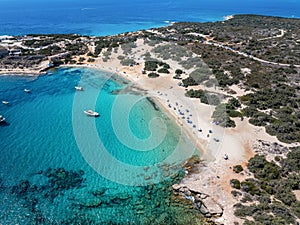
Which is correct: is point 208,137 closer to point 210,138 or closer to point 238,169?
point 210,138

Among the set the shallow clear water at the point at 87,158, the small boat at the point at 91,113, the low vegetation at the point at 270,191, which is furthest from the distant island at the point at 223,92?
the small boat at the point at 91,113

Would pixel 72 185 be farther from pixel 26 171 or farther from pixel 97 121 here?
pixel 97 121

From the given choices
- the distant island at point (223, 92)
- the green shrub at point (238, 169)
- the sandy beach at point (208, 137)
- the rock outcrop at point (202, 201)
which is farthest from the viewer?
the green shrub at point (238, 169)

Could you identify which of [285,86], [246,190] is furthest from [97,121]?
[285,86]

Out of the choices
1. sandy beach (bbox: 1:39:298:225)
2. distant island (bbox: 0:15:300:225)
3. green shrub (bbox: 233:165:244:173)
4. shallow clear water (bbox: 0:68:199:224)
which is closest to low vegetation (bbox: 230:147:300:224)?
distant island (bbox: 0:15:300:225)

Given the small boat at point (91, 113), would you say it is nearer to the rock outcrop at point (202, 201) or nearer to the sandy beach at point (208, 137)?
the sandy beach at point (208, 137)

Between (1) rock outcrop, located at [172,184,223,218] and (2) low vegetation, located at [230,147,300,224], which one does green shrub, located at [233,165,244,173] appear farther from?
(1) rock outcrop, located at [172,184,223,218]

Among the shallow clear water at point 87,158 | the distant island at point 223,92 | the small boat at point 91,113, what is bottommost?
the shallow clear water at point 87,158
